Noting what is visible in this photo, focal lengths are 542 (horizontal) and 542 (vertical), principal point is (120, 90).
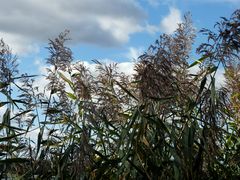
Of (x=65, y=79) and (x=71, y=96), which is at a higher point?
(x=65, y=79)

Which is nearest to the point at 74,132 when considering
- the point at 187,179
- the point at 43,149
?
the point at 43,149

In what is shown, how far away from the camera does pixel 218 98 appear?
3.09m

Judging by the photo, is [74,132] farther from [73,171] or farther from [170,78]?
[170,78]

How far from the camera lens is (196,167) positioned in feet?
10.0

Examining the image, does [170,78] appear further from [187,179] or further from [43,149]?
[43,149]

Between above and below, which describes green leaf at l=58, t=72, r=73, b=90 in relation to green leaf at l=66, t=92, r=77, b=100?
above

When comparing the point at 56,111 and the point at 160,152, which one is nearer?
the point at 160,152

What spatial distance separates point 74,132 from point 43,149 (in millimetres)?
262

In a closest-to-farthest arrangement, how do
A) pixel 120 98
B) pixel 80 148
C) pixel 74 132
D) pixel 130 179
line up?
pixel 80 148
pixel 130 179
pixel 74 132
pixel 120 98

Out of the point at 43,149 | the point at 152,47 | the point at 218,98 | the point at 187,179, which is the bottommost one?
the point at 187,179

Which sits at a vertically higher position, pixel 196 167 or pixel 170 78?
pixel 170 78

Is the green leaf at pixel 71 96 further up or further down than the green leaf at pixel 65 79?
further down

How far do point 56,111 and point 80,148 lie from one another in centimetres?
66

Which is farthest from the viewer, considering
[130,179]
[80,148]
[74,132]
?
[74,132]
